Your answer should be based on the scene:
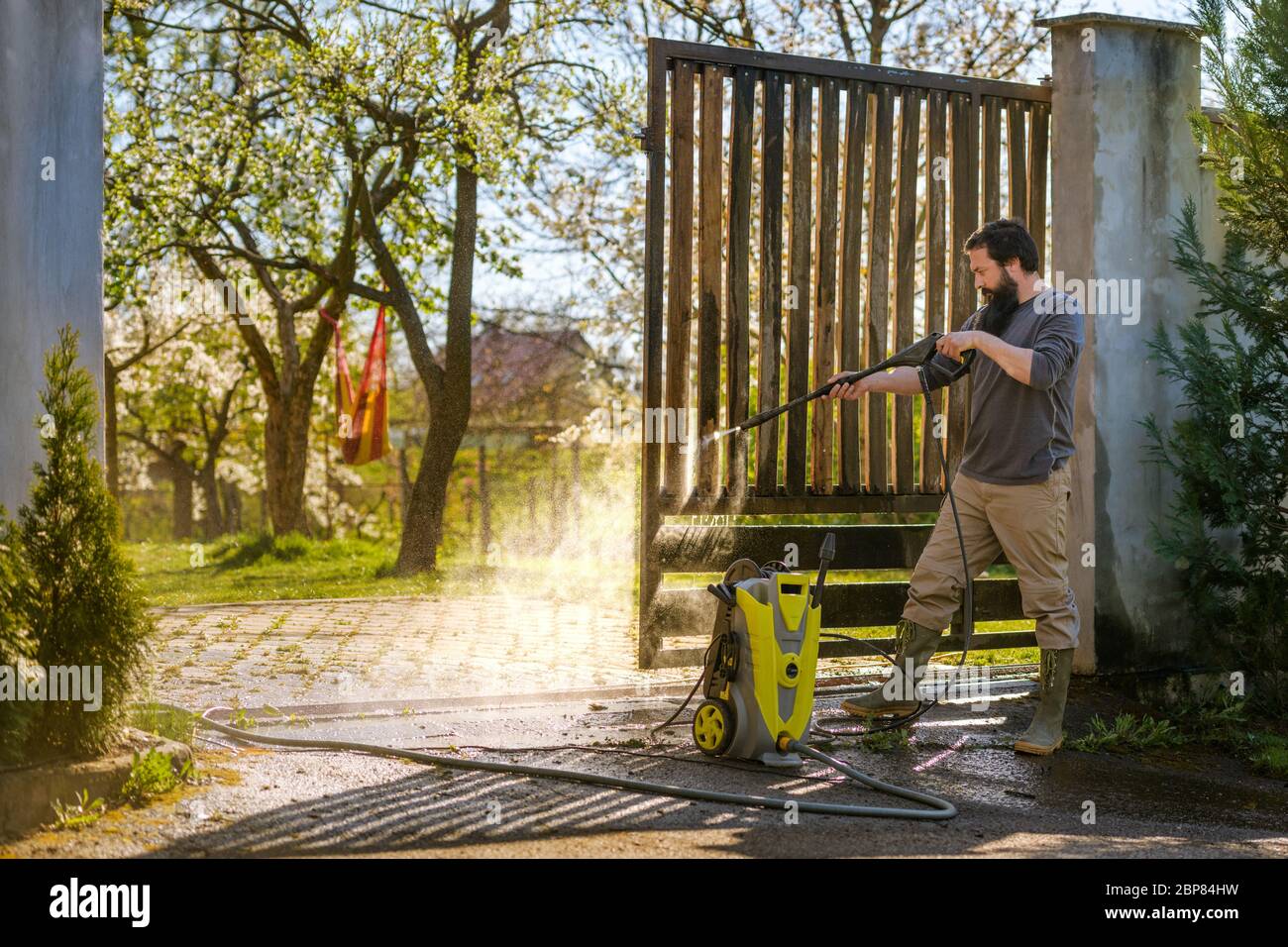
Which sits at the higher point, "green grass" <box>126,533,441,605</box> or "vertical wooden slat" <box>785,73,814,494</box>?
"vertical wooden slat" <box>785,73,814,494</box>

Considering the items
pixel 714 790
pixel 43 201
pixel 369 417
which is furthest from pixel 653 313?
pixel 369 417

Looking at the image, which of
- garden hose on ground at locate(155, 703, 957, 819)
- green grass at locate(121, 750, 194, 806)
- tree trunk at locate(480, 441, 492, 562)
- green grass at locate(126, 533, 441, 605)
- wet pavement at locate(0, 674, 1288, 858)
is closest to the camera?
wet pavement at locate(0, 674, 1288, 858)

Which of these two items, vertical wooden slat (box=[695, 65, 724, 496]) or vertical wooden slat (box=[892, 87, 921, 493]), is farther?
vertical wooden slat (box=[892, 87, 921, 493])

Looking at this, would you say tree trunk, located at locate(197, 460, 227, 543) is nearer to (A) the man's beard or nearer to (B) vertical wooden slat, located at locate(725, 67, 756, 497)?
(B) vertical wooden slat, located at locate(725, 67, 756, 497)

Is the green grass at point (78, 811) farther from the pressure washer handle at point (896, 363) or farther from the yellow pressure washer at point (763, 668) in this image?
the pressure washer handle at point (896, 363)

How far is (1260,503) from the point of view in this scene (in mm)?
6094

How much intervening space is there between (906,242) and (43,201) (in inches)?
162

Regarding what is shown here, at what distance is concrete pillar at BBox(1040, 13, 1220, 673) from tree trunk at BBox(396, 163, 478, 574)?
8148 mm

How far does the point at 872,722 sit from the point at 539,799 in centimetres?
181

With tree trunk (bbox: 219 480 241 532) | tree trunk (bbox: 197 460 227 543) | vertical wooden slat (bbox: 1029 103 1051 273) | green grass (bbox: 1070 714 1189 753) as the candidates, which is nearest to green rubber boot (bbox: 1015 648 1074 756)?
green grass (bbox: 1070 714 1189 753)

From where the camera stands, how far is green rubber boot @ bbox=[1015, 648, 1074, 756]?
16.9 feet

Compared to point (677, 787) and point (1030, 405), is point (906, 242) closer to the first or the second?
point (1030, 405)
